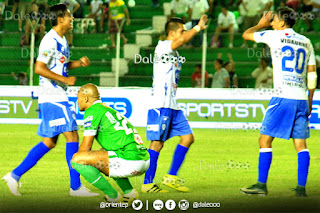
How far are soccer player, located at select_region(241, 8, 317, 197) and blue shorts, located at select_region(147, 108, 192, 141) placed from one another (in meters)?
1.06

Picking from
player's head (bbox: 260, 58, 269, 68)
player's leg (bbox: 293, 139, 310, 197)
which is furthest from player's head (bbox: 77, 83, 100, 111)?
player's head (bbox: 260, 58, 269, 68)

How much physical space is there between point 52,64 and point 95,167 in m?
1.61

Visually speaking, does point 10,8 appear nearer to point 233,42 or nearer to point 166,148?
point 233,42

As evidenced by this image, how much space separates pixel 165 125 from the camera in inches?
322

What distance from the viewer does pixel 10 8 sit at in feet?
70.6

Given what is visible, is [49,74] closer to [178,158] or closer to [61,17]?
[61,17]

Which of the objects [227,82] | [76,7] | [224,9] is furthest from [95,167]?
[76,7]

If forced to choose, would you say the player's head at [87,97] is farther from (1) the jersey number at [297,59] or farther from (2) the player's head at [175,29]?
(1) the jersey number at [297,59]

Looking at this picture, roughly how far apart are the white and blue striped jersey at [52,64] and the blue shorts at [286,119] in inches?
96.0

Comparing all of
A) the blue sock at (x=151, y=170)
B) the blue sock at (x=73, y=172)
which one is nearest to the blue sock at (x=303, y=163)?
the blue sock at (x=151, y=170)

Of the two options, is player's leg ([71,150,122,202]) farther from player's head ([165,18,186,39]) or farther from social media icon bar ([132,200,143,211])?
player's head ([165,18,186,39])

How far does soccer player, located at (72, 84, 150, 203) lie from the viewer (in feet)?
22.5

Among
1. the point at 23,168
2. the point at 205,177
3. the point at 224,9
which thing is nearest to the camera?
the point at 23,168

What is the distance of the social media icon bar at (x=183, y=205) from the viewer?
22.8ft
